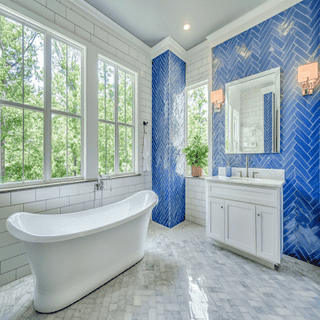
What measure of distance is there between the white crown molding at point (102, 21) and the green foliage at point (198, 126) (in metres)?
1.37

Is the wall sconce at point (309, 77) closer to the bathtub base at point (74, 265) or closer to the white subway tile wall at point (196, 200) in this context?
the white subway tile wall at point (196, 200)

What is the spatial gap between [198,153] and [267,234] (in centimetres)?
156

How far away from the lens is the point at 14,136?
1.82 metres

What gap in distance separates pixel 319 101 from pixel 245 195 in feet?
4.57

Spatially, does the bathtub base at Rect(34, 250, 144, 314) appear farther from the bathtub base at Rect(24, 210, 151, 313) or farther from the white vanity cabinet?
the white vanity cabinet

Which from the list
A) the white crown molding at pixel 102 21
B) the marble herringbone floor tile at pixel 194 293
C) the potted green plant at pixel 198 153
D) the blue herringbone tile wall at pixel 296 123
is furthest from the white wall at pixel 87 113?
the blue herringbone tile wall at pixel 296 123

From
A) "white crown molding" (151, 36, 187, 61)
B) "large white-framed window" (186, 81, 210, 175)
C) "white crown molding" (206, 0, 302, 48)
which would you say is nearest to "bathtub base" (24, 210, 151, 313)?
"large white-framed window" (186, 81, 210, 175)

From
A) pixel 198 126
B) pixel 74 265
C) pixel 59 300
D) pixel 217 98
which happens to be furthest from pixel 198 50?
pixel 59 300

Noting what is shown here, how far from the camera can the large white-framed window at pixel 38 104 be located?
69.9 inches

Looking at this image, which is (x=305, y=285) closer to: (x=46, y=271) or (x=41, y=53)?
(x=46, y=271)

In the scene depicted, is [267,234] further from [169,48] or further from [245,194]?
[169,48]

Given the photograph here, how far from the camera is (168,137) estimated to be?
3.04 meters

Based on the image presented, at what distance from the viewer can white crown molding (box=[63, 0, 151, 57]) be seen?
2183mm

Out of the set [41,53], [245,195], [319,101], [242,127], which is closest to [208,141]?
[242,127]
